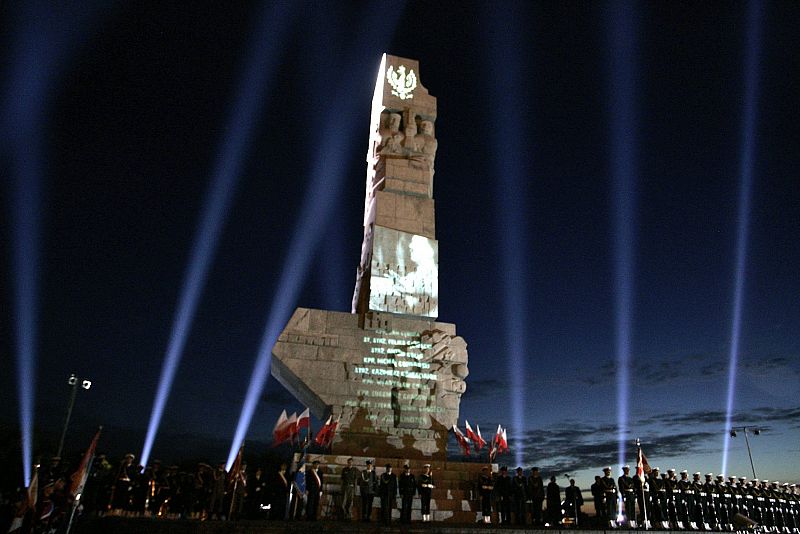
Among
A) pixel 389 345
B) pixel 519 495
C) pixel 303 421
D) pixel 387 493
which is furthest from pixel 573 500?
pixel 303 421

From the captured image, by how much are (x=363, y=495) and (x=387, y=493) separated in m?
0.50

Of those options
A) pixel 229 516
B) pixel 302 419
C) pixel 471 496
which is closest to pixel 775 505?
pixel 471 496

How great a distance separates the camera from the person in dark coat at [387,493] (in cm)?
1093

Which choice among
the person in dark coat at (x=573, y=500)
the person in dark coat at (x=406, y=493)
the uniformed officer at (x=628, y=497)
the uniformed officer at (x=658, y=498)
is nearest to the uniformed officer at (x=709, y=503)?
the uniformed officer at (x=658, y=498)

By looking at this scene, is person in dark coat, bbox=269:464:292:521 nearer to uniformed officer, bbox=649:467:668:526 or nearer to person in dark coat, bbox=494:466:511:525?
person in dark coat, bbox=494:466:511:525

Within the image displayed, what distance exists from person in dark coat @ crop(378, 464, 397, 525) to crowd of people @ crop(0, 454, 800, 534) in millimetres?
19

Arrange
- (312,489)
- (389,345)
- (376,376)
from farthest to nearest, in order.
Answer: (389,345) < (376,376) < (312,489)

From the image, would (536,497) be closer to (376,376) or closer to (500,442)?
(500,442)

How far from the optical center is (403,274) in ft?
51.5

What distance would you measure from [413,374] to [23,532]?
882cm

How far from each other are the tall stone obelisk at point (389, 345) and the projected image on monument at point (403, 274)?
3 cm

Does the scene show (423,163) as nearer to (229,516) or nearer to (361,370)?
(361,370)

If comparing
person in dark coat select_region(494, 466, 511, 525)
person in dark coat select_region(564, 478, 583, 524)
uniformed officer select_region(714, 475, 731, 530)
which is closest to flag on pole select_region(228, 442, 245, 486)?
person in dark coat select_region(494, 466, 511, 525)

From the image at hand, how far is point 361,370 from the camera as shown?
1434 centimetres
